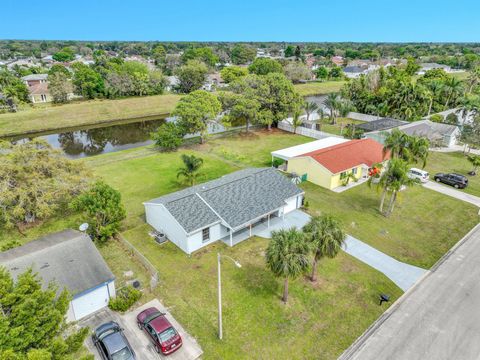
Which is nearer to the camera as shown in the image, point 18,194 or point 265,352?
point 265,352

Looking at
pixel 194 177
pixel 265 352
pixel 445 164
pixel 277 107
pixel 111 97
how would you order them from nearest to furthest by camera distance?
1. pixel 265 352
2. pixel 194 177
3. pixel 445 164
4. pixel 277 107
5. pixel 111 97

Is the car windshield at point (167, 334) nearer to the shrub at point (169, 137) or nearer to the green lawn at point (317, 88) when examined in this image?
the shrub at point (169, 137)

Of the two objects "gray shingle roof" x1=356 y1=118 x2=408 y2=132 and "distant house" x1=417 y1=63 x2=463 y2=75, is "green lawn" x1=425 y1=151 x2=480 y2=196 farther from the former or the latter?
"distant house" x1=417 y1=63 x2=463 y2=75

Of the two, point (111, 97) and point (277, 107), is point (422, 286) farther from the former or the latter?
point (111, 97)

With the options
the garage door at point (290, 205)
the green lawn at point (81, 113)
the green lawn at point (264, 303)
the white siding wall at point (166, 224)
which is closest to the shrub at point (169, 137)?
the white siding wall at point (166, 224)

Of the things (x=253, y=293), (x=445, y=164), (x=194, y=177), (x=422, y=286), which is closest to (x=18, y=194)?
(x=194, y=177)
